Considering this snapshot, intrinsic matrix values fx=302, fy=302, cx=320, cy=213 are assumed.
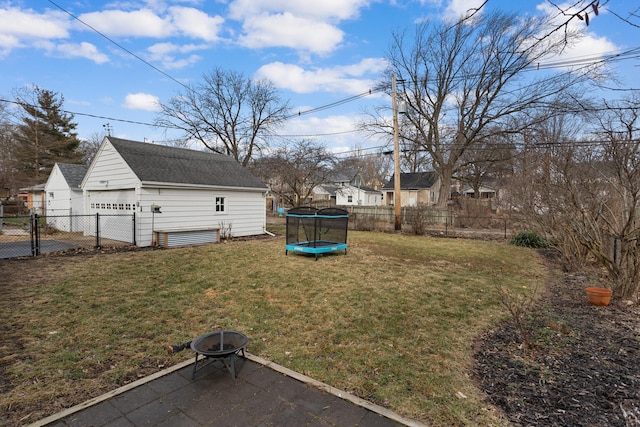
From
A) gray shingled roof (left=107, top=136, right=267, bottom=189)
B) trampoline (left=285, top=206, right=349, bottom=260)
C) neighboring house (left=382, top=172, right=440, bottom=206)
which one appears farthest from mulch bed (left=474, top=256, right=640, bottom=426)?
neighboring house (left=382, top=172, right=440, bottom=206)

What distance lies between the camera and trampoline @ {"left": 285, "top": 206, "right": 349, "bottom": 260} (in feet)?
29.2

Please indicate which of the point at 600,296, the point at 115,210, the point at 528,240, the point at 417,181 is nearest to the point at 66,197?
the point at 115,210

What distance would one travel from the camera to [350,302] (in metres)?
5.07

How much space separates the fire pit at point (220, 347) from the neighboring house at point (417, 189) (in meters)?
33.9

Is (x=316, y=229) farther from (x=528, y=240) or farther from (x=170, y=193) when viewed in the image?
(x=528, y=240)

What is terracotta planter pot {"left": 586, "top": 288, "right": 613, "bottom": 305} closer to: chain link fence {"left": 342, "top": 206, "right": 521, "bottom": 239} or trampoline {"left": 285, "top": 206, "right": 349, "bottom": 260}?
trampoline {"left": 285, "top": 206, "right": 349, "bottom": 260}

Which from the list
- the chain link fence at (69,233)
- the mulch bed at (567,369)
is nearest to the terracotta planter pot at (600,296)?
the mulch bed at (567,369)

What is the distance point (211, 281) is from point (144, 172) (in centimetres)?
648

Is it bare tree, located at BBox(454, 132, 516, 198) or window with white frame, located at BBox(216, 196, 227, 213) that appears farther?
bare tree, located at BBox(454, 132, 516, 198)

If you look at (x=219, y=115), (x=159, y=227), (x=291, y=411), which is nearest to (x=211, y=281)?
(x=291, y=411)

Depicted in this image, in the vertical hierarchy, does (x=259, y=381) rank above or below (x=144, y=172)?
below

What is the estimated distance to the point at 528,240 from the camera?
39.6 feet

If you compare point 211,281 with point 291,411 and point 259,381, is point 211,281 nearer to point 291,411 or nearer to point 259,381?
point 259,381

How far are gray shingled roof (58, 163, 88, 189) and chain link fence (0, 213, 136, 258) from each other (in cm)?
180
